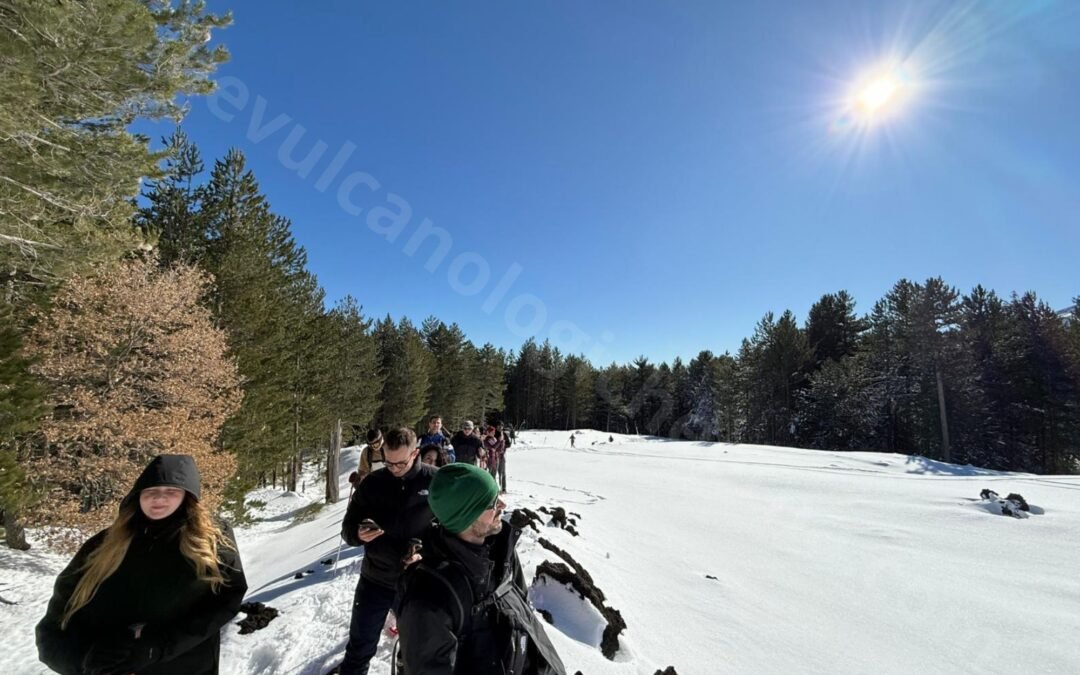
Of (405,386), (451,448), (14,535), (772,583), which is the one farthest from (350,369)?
(772,583)

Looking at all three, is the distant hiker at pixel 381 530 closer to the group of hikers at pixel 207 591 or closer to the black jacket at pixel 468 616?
the group of hikers at pixel 207 591

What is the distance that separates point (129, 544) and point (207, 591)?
1.51 ft

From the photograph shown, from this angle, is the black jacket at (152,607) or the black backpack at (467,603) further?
the black jacket at (152,607)

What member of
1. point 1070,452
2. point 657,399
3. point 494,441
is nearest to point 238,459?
point 494,441

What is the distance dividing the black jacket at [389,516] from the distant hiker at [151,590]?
907 millimetres

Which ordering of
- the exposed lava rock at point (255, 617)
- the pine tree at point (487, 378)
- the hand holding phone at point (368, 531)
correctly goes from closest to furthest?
the hand holding phone at point (368, 531), the exposed lava rock at point (255, 617), the pine tree at point (487, 378)

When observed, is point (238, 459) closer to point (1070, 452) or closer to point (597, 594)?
point (597, 594)

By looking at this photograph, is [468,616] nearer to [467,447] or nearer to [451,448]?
[467,447]


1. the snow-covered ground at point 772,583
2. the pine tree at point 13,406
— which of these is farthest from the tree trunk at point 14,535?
the pine tree at point 13,406

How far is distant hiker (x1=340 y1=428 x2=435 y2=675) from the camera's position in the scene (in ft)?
10.7

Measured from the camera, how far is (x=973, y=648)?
5.64 m

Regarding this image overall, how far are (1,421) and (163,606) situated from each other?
11211mm

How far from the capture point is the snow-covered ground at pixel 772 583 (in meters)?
4.97

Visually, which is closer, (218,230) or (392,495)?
(392,495)
